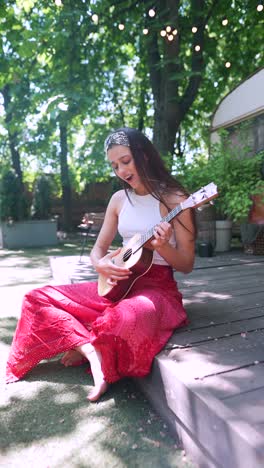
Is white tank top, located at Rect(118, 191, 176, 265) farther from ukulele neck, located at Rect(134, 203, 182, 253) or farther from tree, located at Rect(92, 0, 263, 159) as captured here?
tree, located at Rect(92, 0, 263, 159)

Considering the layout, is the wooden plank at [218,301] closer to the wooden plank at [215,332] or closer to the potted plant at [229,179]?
the wooden plank at [215,332]

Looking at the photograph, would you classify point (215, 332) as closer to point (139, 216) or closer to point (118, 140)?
point (139, 216)

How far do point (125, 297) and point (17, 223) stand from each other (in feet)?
26.1

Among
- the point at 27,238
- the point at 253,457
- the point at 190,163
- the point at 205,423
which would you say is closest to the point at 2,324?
the point at 205,423

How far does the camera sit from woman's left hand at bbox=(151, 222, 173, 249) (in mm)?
1707

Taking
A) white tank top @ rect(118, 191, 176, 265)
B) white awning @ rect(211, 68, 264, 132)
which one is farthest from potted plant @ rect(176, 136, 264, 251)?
white tank top @ rect(118, 191, 176, 265)

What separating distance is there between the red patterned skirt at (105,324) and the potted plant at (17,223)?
7.62 metres

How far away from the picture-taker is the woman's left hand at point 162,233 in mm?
1707

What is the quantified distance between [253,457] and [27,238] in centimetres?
904

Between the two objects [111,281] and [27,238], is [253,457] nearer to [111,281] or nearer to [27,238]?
[111,281]

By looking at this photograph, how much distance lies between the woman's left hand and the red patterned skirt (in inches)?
10.7

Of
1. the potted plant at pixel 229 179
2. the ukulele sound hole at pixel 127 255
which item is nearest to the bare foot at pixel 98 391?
the ukulele sound hole at pixel 127 255

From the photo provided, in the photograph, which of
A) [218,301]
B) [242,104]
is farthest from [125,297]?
[242,104]

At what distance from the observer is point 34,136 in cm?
807
